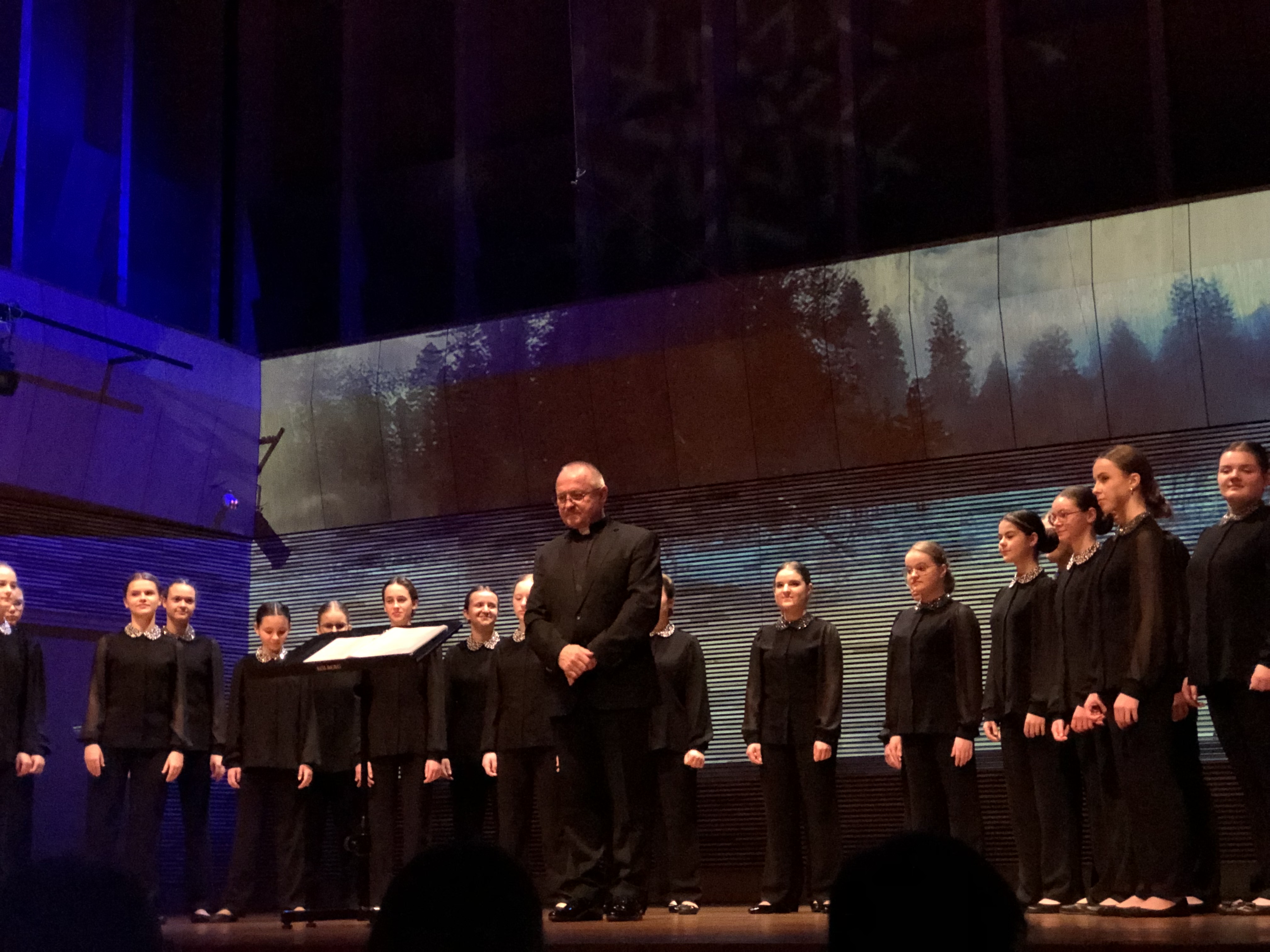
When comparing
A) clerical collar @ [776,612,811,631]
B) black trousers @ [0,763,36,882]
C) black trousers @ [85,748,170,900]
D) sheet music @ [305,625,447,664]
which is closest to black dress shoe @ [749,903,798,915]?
clerical collar @ [776,612,811,631]

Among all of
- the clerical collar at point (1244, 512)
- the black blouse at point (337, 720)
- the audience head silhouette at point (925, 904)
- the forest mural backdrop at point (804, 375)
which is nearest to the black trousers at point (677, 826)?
the black blouse at point (337, 720)

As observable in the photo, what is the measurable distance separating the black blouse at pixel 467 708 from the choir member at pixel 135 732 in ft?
4.59

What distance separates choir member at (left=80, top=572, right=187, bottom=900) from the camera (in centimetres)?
702

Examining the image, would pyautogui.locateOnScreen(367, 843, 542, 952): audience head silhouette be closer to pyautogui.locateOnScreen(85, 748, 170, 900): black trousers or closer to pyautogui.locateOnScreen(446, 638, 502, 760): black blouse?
pyautogui.locateOnScreen(85, 748, 170, 900): black trousers

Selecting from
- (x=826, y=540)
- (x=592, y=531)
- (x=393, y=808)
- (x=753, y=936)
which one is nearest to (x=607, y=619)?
(x=592, y=531)

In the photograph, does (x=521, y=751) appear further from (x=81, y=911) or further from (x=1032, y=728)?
(x=81, y=911)

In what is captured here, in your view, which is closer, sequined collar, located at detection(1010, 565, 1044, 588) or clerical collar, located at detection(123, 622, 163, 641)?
sequined collar, located at detection(1010, 565, 1044, 588)

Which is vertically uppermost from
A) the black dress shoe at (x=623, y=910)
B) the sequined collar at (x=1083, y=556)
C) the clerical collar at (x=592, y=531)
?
the clerical collar at (x=592, y=531)

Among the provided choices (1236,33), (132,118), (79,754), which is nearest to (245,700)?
(79,754)

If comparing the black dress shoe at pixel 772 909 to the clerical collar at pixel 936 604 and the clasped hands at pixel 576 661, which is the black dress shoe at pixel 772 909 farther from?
the clasped hands at pixel 576 661

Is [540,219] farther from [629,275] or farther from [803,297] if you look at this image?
[803,297]

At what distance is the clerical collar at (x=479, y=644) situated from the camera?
7.91 m

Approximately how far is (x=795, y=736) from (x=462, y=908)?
519cm

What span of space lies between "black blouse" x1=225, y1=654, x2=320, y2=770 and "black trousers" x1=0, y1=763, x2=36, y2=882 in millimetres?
991
